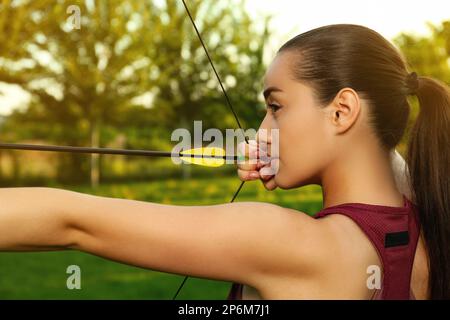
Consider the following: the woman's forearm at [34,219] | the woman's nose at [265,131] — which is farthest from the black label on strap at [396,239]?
the woman's forearm at [34,219]

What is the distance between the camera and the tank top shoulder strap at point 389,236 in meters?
0.99

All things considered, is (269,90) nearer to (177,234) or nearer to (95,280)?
(177,234)

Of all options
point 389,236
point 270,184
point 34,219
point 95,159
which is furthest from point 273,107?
point 95,159

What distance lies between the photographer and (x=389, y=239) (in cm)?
102

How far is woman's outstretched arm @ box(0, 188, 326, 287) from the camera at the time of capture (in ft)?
2.86

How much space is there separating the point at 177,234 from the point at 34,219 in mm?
200

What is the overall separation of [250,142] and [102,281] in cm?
376

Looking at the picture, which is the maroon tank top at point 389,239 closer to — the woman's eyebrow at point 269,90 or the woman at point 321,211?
the woman at point 321,211

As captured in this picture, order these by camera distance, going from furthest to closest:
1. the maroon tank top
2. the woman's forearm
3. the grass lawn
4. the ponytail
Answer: the grass lawn < the ponytail < the maroon tank top < the woman's forearm

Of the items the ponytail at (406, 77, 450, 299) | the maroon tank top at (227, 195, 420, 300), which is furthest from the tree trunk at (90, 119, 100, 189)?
the maroon tank top at (227, 195, 420, 300)

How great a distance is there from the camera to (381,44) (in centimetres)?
109

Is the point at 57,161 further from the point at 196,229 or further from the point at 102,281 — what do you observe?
the point at 196,229

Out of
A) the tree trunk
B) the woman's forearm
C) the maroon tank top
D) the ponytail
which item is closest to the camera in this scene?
the woman's forearm

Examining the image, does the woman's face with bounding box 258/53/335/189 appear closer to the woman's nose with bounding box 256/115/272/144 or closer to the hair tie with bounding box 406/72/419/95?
the woman's nose with bounding box 256/115/272/144
